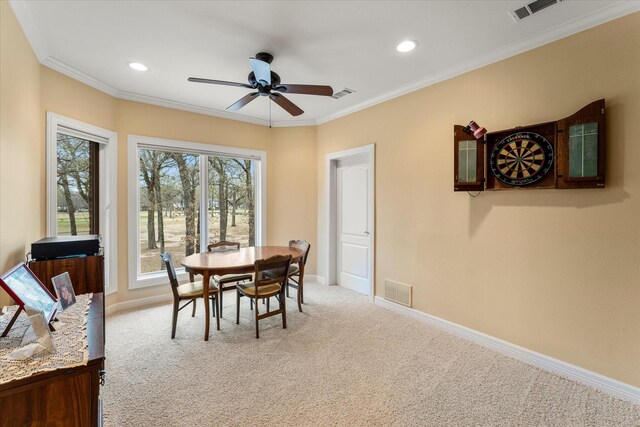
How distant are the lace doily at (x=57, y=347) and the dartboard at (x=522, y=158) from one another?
126 inches

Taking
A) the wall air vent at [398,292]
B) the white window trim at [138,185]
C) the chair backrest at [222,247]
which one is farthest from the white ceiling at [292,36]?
the wall air vent at [398,292]

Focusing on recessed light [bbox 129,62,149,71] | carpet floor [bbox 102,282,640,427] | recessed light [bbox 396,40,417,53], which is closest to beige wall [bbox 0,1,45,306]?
recessed light [bbox 129,62,149,71]

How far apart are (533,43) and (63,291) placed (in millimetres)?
3949

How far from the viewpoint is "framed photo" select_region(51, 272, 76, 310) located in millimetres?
1645

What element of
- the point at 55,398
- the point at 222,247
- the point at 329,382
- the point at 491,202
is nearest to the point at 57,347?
the point at 55,398

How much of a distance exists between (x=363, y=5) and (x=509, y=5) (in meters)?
1.06

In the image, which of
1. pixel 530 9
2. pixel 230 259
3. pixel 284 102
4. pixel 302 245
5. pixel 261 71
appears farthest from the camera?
pixel 302 245

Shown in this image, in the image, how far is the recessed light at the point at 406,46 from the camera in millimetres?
2588

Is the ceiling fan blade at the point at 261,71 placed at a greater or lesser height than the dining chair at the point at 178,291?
greater

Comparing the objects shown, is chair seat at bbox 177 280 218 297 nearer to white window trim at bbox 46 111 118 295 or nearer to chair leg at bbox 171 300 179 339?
chair leg at bbox 171 300 179 339

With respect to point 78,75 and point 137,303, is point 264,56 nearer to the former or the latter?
point 78,75

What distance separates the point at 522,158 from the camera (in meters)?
2.56

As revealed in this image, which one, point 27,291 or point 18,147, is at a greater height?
point 18,147

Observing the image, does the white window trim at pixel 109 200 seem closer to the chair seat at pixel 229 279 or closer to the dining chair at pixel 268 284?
the chair seat at pixel 229 279
